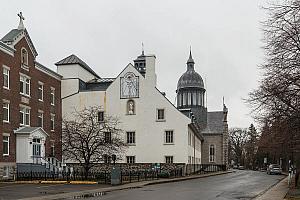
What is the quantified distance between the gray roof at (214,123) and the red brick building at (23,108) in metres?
43.4

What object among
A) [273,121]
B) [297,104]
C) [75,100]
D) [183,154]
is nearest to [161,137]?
[183,154]

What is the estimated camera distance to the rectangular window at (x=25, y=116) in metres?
47.1

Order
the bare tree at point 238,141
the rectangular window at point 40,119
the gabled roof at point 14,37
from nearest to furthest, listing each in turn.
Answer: the gabled roof at point 14,37 → the rectangular window at point 40,119 → the bare tree at point 238,141

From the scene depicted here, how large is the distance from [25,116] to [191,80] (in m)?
52.9

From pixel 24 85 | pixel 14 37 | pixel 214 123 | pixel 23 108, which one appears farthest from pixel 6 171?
pixel 214 123

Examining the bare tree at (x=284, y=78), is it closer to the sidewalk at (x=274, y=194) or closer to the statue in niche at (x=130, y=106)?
the sidewalk at (x=274, y=194)

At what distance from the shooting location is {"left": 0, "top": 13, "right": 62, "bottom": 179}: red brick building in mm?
43094

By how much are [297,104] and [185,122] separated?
33564 mm

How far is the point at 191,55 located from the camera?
334 ft

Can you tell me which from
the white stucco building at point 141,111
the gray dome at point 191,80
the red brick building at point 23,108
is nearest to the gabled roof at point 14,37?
the red brick building at point 23,108

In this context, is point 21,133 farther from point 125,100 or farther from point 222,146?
point 222,146

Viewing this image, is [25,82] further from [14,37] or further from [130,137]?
[130,137]

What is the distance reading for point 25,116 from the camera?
157ft

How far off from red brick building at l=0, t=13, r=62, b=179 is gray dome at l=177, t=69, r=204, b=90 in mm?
45866
